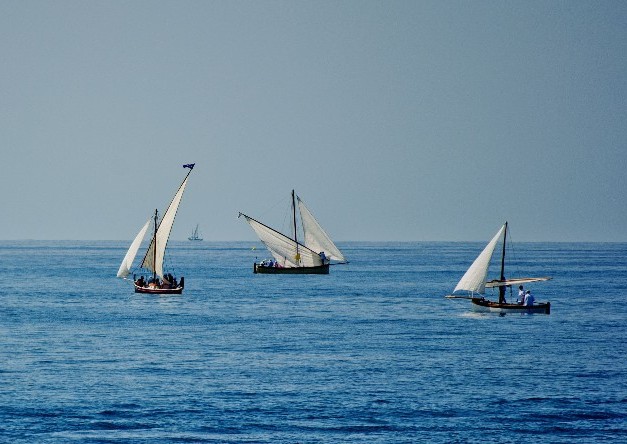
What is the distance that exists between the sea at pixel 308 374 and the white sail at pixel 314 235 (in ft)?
196

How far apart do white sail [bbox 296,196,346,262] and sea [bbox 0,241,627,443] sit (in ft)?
196

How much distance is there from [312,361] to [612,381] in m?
17.0

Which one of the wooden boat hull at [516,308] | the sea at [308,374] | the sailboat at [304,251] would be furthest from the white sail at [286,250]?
the wooden boat hull at [516,308]

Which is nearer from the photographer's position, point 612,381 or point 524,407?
point 524,407

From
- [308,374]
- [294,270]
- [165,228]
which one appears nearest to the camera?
[308,374]

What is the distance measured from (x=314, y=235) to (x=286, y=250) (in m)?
5.56

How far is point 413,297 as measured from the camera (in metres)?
118

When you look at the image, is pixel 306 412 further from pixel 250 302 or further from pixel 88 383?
pixel 250 302

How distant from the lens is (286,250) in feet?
533

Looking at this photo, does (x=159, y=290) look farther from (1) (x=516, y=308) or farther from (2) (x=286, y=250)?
(2) (x=286, y=250)

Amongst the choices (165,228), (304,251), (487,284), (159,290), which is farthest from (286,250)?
(487,284)

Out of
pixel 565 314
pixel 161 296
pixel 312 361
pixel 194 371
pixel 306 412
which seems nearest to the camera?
pixel 306 412

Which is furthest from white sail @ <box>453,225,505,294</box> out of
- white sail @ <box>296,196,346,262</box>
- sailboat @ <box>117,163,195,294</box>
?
white sail @ <box>296,196,346,262</box>

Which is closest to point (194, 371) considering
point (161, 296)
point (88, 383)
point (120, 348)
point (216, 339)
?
point (88, 383)
